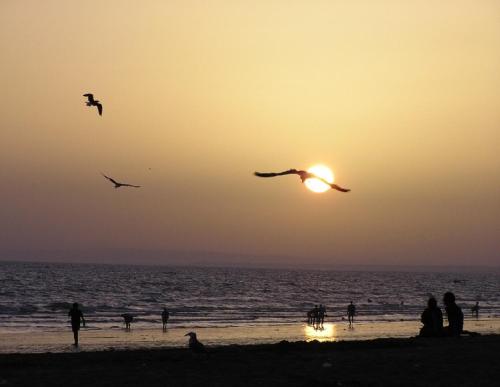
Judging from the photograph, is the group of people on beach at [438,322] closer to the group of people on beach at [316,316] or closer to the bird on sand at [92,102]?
the bird on sand at [92,102]

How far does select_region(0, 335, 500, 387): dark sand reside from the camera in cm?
1410

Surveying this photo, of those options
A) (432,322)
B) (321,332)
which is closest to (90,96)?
(432,322)

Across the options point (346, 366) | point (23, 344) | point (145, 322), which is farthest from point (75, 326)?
point (145, 322)

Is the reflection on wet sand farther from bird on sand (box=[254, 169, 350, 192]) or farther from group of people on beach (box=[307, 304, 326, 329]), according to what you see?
bird on sand (box=[254, 169, 350, 192])

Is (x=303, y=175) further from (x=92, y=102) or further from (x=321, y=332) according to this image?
(x=321, y=332)

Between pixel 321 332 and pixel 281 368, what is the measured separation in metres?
27.3

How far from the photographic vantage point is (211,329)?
45.4 meters

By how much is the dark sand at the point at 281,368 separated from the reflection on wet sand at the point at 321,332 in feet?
55.3

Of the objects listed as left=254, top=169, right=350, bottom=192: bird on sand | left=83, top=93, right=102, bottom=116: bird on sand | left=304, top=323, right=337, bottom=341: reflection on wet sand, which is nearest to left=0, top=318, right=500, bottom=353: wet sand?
left=304, top=323, right=337, bottom=341: reflection on wet sand

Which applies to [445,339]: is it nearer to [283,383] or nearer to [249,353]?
[249,353]

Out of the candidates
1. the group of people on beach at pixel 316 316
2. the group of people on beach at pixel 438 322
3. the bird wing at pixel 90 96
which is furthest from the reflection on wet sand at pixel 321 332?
the bird wing at pixel 90 96

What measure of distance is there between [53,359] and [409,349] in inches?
362

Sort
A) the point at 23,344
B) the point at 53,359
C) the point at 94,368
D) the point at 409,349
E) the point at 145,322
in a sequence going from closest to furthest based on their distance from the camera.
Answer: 1. the point at 94,368
2. the point at 409,349
3. the point at 53,359
4. the point at 23,344
5. the point at 145,322

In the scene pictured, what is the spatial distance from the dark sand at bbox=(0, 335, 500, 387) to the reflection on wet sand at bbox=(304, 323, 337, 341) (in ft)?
55.3
